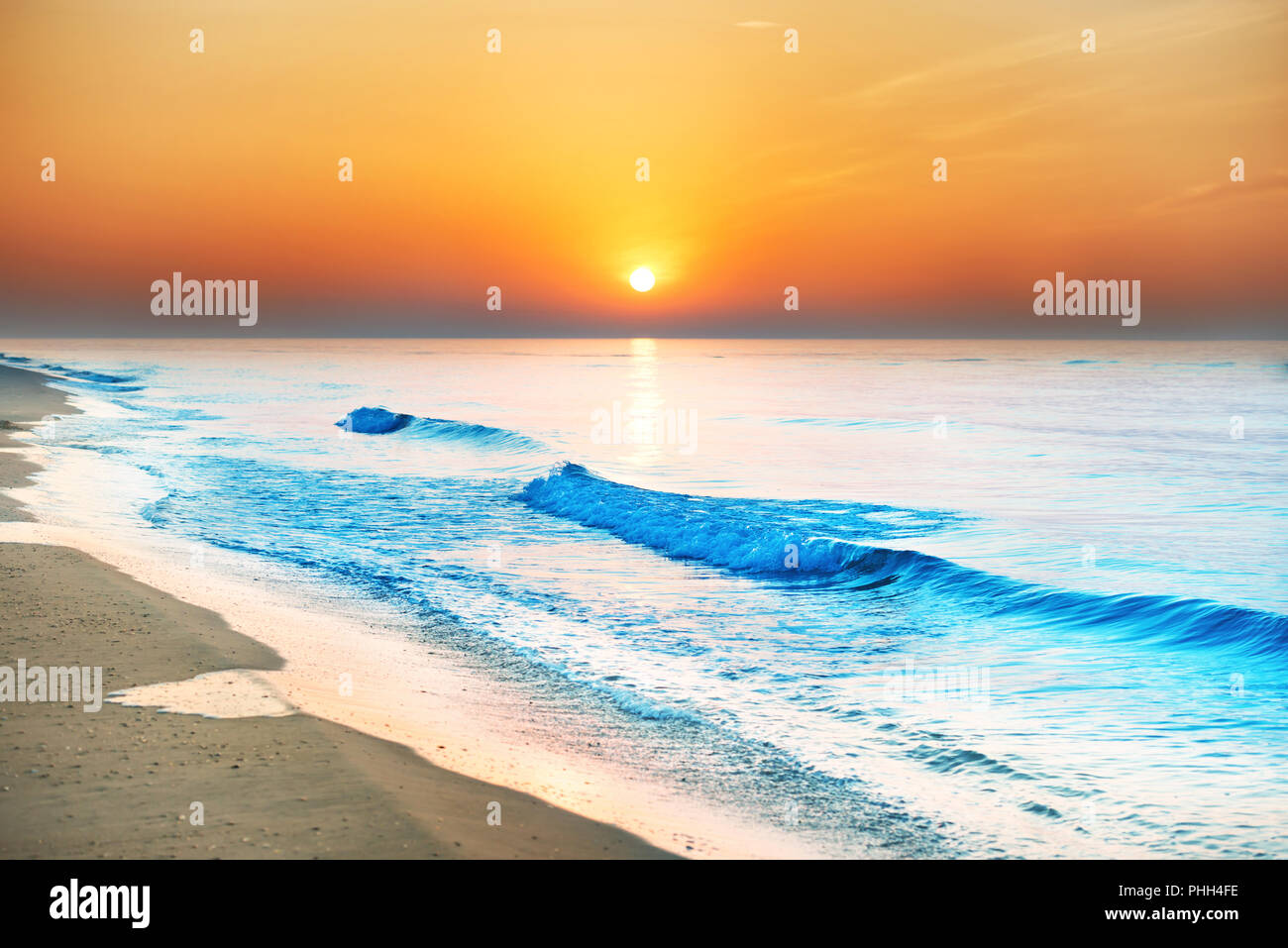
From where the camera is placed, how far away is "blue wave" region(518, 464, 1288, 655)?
12398 millimetres

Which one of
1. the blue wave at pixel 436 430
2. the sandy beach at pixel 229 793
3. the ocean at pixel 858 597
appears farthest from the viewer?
the blue wave at pixel 436 430

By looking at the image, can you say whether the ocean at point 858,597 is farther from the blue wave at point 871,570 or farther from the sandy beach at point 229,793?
the sandy beach at point 229,793

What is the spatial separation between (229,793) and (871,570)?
11.8 meters

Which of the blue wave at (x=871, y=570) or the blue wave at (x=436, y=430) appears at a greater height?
the blue wave at (x=436, y=430)

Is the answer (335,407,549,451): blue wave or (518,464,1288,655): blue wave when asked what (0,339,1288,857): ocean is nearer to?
(518,464,1288,655): blue wave

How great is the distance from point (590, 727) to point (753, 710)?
1696mm

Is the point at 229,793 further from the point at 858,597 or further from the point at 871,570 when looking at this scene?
the point at 871,570

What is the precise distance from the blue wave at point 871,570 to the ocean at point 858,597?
7 centimetres

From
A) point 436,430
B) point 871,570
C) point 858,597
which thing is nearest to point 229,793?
point 858,597

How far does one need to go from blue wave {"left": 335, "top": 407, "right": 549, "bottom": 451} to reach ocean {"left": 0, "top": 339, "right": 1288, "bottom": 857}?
3.03ft

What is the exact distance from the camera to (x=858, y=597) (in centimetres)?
1453

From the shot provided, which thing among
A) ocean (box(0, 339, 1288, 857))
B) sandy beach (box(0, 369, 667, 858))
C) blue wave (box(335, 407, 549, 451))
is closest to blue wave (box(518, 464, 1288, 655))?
ocean (box(0, 339, 1288, 857))

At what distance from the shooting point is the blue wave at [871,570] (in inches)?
488

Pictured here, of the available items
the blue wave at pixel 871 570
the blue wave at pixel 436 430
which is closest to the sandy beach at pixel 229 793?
the blue wave at pixel 871 570
